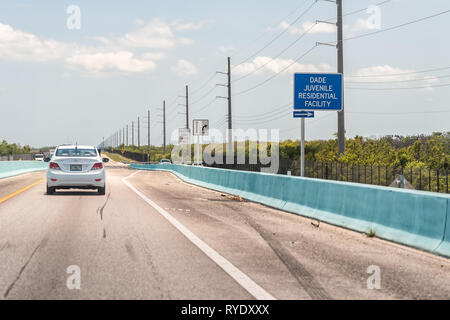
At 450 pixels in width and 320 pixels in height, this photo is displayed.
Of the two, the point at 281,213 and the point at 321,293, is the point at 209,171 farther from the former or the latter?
the point at 321,293

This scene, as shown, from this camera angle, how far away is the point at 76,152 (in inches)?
774

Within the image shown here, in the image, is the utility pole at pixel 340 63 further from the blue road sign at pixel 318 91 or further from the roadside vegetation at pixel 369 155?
the blue road sign at pixel 318 91

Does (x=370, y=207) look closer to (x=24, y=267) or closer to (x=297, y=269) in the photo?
(x=297, y=269)

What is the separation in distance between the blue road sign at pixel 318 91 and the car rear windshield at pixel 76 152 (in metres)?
7.42

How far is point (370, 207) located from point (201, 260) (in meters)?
4.13

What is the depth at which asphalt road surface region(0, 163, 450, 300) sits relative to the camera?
5949 mm

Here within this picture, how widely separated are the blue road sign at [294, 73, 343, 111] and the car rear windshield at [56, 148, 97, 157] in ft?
24.3

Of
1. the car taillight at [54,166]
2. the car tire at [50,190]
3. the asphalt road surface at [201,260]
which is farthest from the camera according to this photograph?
the car tire at [50,190]

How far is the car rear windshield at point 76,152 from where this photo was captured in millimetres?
19348

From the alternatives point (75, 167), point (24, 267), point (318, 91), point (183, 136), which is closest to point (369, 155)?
point (318, 91)

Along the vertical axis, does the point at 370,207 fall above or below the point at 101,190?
above

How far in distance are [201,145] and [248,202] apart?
178ft

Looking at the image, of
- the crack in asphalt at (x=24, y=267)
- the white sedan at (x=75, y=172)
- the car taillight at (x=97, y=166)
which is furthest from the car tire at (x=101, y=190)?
the crack in asphalt at (x=24, y=267)

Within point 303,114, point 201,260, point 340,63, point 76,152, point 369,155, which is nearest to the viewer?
point 201,260
